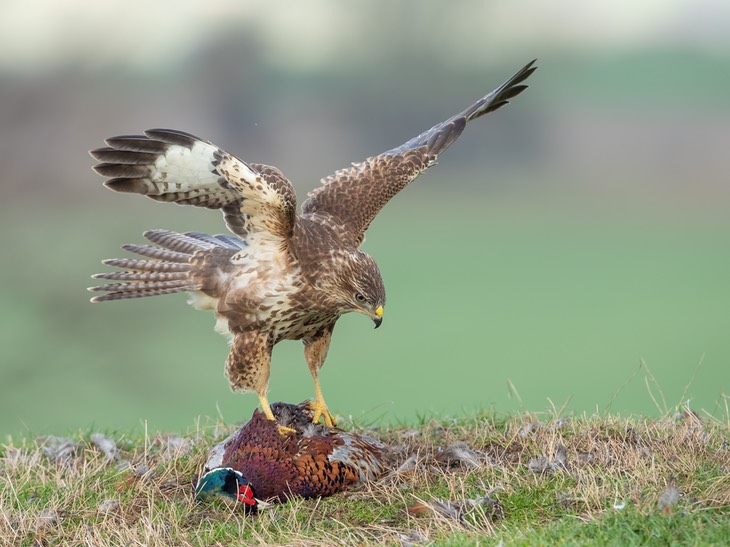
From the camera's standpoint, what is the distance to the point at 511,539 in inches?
192

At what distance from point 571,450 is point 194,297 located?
117 inches

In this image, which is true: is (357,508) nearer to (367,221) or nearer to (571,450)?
(571,450)

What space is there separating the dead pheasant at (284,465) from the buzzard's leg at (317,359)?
63 cm

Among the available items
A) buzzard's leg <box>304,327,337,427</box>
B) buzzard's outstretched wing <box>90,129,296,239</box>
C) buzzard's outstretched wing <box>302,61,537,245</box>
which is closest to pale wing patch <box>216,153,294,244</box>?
buzzard's outstretched wing <box>90,129,296,239</box>

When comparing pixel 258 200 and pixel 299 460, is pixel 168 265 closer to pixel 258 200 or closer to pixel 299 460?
pixel 258 200

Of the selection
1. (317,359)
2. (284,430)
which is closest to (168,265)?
(317,359)

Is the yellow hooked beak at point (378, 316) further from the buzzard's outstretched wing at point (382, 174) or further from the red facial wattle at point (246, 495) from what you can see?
the red facial wattle at point (246, 495)

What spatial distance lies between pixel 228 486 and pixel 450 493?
1.46 meters

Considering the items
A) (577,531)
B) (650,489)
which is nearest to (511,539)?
(577,531)

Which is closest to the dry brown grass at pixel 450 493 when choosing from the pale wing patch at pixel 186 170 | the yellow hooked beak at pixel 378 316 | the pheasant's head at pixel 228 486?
the pheasant's head at pixel 228 486

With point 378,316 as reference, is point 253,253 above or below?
above

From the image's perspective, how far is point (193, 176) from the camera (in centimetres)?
634

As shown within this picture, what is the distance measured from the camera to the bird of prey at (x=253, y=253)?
6262mm

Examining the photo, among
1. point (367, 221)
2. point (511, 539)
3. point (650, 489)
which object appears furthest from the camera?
point (367, 221)
